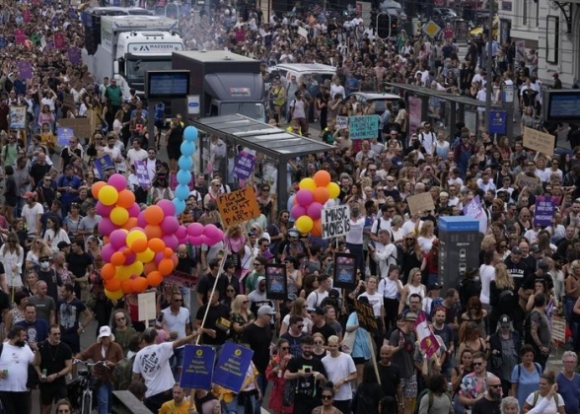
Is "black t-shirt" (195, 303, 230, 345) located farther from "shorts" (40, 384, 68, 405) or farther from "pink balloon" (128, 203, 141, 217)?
"pink balloon" (128, 203, 141, 217)

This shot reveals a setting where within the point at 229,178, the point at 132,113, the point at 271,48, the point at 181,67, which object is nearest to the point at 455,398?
the point at 229,178

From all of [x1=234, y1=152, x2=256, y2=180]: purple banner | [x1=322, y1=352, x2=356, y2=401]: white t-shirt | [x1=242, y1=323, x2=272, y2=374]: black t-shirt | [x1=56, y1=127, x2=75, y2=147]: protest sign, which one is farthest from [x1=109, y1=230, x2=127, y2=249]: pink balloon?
[x1=56, y1=127, x2=75, y2=147]: protest sign

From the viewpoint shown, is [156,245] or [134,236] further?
[156,245]

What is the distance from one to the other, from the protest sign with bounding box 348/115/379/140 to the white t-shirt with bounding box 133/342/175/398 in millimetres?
13775

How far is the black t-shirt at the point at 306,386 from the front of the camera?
15.7m

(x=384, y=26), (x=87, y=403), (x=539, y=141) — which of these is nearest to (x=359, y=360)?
(x=87, y=403)

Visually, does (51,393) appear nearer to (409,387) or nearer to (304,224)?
(409,387)

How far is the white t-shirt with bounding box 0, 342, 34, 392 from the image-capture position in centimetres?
1568

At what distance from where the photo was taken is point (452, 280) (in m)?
20.5

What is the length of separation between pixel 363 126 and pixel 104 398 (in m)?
14.0

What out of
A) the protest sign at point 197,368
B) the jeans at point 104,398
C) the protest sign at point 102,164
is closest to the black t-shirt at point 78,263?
the jeans at point 104,398

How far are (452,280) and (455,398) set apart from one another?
16.3 ft

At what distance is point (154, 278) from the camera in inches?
729

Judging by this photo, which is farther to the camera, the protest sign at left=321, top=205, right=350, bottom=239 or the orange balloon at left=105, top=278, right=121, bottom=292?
the protest sign at left=321, top=205, right=350, bottom=239
